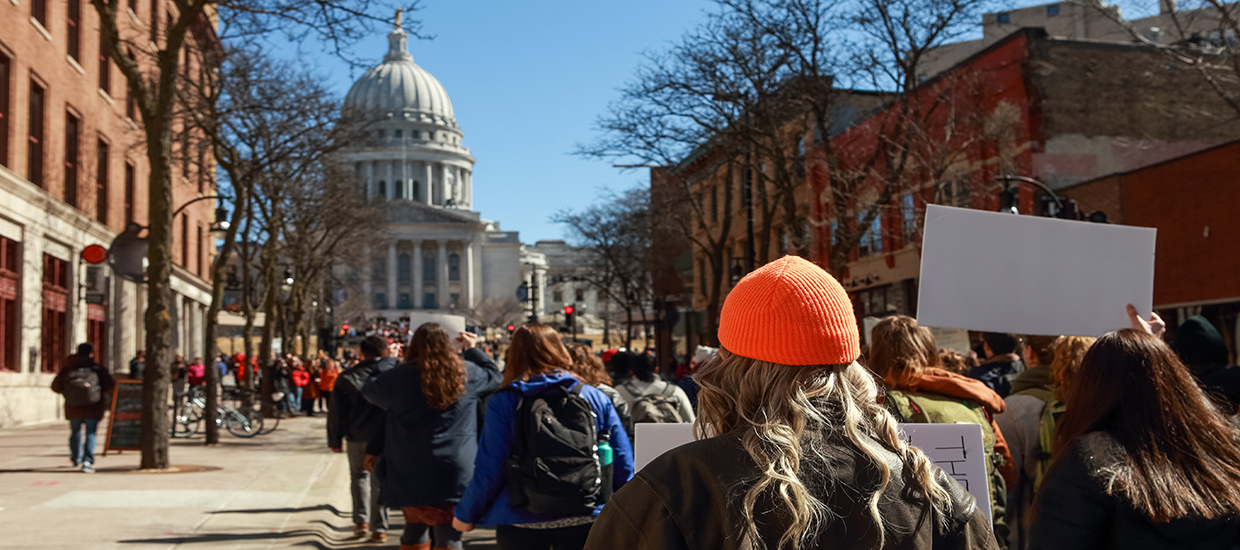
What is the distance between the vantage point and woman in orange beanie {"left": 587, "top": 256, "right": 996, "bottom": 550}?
6.73 feet

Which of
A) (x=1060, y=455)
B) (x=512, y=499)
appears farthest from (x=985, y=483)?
(x=512, y=499)

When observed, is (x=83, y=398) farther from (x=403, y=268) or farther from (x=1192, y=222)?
(x=403, y=268)

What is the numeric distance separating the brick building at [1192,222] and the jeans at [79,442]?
62.1ft

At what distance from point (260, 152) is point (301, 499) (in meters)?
15.3

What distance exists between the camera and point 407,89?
147m

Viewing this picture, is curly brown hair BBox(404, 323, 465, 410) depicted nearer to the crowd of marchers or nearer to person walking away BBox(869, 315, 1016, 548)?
the crowd of marchers

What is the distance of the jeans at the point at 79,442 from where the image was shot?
44.7 feet

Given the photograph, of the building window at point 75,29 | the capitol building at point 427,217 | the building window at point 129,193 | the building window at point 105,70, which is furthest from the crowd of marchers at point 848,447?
the capitol building at point 427,217

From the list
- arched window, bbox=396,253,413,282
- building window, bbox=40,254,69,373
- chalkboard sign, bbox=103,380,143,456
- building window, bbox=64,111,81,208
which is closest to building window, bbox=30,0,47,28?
building window, bbox=64,111,81,208

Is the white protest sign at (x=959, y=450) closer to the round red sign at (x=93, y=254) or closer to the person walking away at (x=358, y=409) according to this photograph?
the person walking away at (x=358, y=409)

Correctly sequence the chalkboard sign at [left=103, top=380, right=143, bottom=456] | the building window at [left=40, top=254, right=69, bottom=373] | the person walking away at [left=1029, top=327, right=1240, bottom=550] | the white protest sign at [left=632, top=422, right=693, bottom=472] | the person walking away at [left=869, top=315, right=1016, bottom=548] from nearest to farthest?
the person walking away at [left=1029, top=327, right=1240, bottom=550] → the white protest sign at [left=632, top=422, right=693, bottom=472] → the person walking away at [left=869, top=315, right=1016, bottom=548] → the chalkboard sign at [left=103, top=380, right=143, bottom=456] → the building window at [left=40, top=254, right=69, bottom=373]

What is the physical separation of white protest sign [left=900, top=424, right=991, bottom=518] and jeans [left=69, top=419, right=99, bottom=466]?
12.4 metres

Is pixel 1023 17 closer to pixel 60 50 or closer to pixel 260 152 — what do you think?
pixel 260 152

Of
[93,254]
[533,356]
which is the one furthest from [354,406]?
[93,254]
